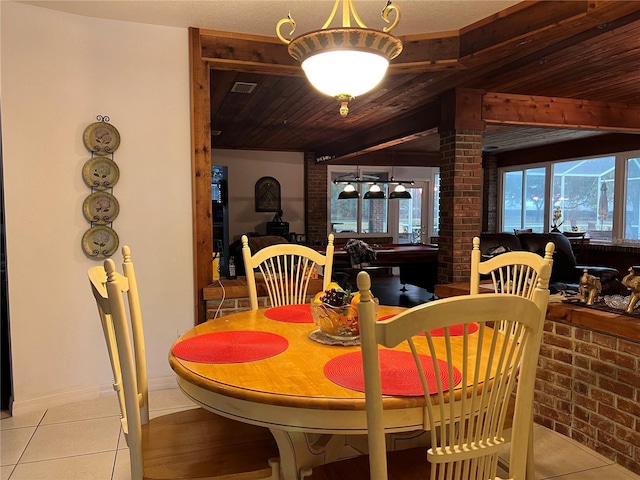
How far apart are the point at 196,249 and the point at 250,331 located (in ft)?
4.97

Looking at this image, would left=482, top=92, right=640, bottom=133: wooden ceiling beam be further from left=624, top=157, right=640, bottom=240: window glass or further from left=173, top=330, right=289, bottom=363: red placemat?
left=173, top=330, right=289, bottom=363: red placemat

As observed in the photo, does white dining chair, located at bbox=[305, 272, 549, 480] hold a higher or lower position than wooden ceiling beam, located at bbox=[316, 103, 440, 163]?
lower

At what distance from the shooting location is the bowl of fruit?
171 centimetres

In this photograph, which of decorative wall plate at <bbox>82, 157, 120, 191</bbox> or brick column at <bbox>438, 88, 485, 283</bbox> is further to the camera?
brick column at <bbox>438, 88, 485, 283</bbox>

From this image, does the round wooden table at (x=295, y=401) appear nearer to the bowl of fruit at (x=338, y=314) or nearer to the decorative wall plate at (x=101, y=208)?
the bowl of fruit at (x=338, y=314)

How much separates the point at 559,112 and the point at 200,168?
4.01 meters

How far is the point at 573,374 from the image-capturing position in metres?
2.52

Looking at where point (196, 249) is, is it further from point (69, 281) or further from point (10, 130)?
point (10, 130)

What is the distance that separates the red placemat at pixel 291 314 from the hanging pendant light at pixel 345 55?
973mm

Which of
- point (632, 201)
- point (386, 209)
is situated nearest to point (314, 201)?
point (386, 209)

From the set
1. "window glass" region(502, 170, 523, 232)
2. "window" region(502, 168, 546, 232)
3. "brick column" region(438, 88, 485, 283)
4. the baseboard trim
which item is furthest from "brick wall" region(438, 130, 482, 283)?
"window glass" region(502, 170, 523, 232)

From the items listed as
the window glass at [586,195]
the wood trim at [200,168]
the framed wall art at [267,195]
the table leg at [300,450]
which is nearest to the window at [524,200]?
the window glass at [586,195]

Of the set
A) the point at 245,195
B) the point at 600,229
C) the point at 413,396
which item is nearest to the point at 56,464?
the point at 413,396

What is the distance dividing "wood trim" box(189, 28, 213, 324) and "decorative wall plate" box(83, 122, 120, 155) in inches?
19.3
